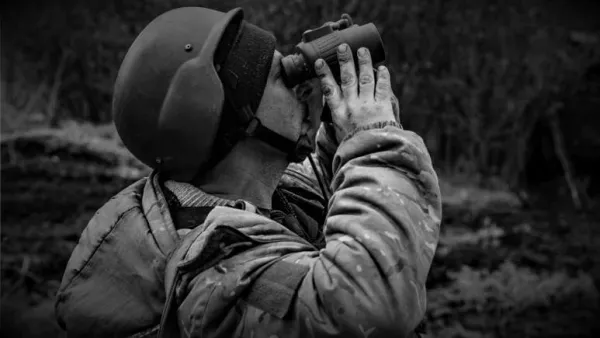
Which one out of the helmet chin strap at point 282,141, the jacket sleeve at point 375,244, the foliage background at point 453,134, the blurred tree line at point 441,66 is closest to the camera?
the jacket sleeve at point 375,244

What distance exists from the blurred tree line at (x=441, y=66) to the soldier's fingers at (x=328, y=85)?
12.5 ft

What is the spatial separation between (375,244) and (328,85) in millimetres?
463

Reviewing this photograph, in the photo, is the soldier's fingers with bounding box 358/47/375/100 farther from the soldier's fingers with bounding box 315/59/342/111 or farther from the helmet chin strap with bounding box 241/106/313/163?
the helmet chin strap with bounding box 241/106/313/163

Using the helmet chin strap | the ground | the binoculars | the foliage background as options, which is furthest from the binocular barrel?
the ground

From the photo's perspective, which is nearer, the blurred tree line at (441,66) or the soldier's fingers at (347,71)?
the soldier's fingers at (347,71)

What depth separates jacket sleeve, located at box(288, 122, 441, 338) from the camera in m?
1.98

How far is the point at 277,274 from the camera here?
2.07m

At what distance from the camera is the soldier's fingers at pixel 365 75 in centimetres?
223

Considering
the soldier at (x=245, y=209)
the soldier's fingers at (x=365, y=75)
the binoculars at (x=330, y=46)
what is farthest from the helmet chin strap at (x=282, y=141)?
the soldier's fingers at (x=365, y=75)

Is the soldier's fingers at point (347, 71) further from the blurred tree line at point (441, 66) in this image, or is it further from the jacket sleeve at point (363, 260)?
the blurred tree line at point (441, 66)

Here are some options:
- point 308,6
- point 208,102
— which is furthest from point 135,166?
point 208,102

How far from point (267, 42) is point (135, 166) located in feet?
12.4

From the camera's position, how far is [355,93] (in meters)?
2.23

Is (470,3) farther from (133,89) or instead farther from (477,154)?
(133,89)
